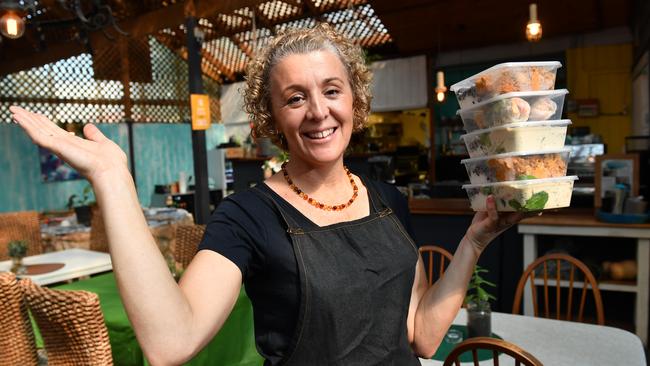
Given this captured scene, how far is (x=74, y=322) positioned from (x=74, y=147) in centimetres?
135

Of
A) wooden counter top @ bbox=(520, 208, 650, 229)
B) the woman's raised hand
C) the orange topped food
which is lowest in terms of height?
wooden counter top @ bbox=(520, 208, 650, 229)

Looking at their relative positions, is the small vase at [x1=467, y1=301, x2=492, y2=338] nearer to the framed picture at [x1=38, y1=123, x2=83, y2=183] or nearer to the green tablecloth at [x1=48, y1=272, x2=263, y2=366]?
the green tablecloth at [x1=48, y1=272, x2=263, y2=366]

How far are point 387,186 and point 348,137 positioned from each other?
0.84 feet

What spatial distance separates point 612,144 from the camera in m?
7.75

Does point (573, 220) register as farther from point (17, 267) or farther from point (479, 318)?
point (17, 267)

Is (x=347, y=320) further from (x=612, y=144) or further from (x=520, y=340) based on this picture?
(x=612, y=144)

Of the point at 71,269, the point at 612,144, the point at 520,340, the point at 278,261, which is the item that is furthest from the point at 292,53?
the point at 612,144

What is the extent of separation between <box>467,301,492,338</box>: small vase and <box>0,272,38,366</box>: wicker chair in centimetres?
190

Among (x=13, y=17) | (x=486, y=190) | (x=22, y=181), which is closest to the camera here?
(x=486, y=190)

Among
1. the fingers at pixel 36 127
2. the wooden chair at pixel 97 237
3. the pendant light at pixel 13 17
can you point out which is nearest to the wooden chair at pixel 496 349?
the fingers at pixel 36 127

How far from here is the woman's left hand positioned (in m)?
1.08


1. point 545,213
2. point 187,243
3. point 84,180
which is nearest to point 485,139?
point 187,243

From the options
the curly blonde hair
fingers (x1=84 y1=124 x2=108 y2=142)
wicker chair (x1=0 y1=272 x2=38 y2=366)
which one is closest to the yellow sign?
wicker chair (x1=0 y1=272 x2=38 y2=366)

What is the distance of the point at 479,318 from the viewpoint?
6.33 ft
